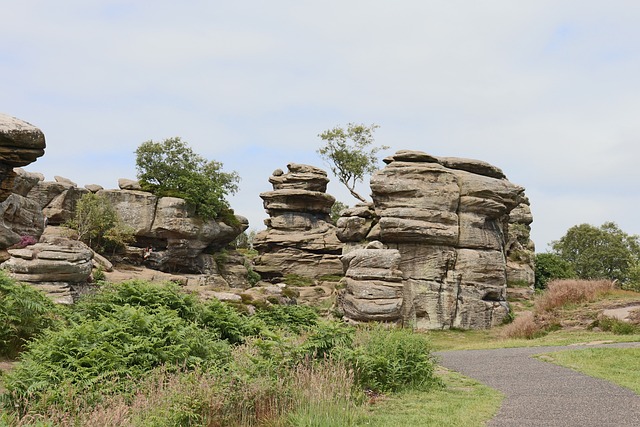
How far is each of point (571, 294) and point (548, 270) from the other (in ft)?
102

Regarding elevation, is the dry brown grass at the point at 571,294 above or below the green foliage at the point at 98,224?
below

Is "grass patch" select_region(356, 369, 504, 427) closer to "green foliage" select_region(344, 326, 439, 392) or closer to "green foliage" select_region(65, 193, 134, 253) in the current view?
"green foliage" select_region(344, 326, 439, 392)

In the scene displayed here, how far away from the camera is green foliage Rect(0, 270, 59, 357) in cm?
1471

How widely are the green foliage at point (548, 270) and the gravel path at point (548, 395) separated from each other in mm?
40264

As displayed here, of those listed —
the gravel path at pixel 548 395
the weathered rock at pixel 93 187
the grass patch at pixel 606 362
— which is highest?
the weathered rock at pixel 93 187

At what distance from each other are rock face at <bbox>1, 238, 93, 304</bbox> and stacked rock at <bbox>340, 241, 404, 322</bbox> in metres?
14.4

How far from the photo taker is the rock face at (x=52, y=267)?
77.5 feet

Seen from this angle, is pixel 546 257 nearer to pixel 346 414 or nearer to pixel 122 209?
pixel 122 209

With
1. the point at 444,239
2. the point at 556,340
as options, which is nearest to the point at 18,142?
the point at 556,340

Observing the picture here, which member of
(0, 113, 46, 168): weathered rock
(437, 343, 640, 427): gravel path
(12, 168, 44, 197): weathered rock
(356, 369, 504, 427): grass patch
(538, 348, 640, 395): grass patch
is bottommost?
(356, 369, 504, 427): grass patch

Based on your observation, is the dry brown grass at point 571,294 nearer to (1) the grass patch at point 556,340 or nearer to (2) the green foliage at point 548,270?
(1) the grass patch at point 556,340

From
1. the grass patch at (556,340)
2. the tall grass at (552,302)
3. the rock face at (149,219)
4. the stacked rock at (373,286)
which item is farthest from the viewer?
the rock face at (149,219)

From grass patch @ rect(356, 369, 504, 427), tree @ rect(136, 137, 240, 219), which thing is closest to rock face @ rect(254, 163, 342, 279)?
tree @ rect(136, 137, 240, 219)

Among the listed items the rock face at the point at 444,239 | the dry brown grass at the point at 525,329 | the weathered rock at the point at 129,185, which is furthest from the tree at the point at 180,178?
the dry brown grass at the point at 525,329
